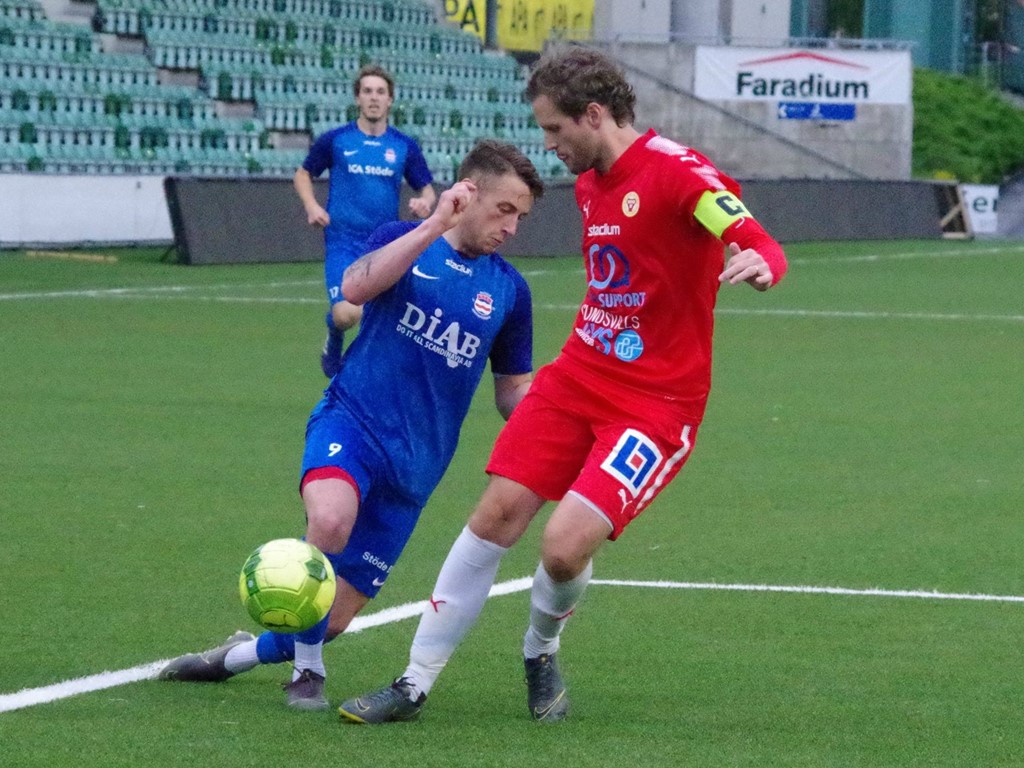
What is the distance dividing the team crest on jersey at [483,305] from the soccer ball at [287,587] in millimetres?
961

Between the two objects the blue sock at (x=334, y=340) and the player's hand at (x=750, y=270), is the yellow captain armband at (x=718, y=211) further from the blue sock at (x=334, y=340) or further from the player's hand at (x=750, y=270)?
the blue sock at (x=334, y=340)

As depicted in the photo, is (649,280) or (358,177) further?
(358,177)

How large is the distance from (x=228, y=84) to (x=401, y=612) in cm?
2597

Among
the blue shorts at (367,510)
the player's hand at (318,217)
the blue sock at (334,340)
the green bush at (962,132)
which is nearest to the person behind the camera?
the blue shorts at (367,510)

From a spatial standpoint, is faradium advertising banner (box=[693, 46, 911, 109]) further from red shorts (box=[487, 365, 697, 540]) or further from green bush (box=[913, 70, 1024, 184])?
red shorts (box=[487, 365, 697, 540])

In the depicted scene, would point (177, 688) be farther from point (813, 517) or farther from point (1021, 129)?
point (1021, 129)

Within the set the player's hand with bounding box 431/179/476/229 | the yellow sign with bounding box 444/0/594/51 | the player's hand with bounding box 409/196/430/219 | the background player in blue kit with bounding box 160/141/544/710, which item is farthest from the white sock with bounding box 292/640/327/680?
the yellow sign with bounding box 444/0/594/51

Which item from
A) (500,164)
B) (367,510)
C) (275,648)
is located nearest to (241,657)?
(275,648)

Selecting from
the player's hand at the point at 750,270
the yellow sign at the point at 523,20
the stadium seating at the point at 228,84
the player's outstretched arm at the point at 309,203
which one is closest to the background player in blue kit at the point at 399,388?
the player's hand at the point at 750,270

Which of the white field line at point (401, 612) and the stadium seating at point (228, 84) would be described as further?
the stadium seating at point (228, 84)

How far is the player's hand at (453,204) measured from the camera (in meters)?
5.83

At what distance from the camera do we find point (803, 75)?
4216cm

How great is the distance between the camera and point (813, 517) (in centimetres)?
962

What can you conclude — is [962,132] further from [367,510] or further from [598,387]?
[598,387]
